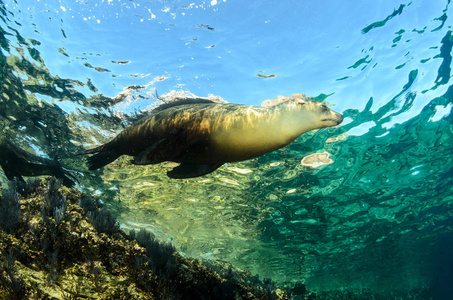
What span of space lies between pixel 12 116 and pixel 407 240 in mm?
33993

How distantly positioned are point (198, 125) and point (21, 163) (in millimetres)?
9837

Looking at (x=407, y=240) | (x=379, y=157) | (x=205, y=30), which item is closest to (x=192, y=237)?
(x=379, y=157)

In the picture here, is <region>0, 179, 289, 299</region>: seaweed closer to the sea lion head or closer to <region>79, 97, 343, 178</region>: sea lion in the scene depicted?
<region>79, 97, 343, 178</region>: sea lion

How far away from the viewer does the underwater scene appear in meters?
3.17

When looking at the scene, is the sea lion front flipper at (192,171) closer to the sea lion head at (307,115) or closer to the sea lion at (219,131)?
the sea lion at (219,131)

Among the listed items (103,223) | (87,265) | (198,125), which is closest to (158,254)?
(103,223)

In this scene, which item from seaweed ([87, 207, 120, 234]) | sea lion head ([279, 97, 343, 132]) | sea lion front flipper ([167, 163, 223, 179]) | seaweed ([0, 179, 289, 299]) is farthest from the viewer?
sea lion front flipper ([167, 163, 223, 179])

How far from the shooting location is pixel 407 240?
2514 centimetres

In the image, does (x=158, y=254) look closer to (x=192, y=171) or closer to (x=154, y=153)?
(x=192, y=171)

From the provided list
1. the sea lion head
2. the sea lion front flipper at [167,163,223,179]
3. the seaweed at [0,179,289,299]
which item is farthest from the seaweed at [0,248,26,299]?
the sea lion head

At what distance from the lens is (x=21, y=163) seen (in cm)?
931

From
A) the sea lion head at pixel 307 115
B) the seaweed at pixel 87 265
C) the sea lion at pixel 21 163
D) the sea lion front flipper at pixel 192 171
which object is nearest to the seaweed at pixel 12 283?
the seaweed at pixel 87 265

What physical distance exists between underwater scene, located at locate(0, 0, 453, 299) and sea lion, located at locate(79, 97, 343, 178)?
22mm

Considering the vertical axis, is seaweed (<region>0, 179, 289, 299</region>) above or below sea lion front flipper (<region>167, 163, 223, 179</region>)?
below
